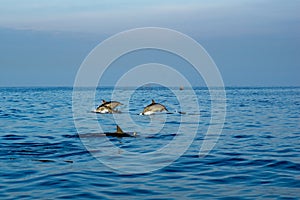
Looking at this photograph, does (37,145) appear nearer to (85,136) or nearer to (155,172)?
(85,136)

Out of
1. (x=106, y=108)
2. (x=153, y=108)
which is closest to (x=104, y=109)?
(x=106, y=108)

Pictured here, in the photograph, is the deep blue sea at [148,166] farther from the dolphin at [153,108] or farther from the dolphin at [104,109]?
the dolphin at [104,109]

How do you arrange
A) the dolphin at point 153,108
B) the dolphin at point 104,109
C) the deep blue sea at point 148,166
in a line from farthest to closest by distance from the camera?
the dolphin at point 104,109, the dolphin at point 153,108, the deep blue sea at point 148,166

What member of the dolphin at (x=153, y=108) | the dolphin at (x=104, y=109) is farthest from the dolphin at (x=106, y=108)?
the dolphin at (x=153, y=108)

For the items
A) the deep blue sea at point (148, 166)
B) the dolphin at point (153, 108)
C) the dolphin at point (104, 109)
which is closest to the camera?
the deep blue sea at point (148, 166)

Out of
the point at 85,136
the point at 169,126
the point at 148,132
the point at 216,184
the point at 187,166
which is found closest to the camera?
the point at 216,184

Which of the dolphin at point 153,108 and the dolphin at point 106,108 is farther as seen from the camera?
the dolphin at point 106,108

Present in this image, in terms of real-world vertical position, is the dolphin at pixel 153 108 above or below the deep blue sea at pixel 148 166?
above

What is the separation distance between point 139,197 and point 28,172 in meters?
4.31

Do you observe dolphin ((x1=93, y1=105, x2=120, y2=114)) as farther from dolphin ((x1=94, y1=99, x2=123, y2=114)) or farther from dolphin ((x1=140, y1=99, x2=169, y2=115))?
dolphin ((x1=140, y1=99, x2=169, y2=115))

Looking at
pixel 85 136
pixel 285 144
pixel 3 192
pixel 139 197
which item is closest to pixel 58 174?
pixel 3 192

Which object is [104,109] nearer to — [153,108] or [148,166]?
[153,108]

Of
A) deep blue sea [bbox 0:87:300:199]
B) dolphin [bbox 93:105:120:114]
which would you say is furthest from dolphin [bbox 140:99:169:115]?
deep blue sea [bbox 0:87:300:199]

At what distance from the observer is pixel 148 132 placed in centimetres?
2494
